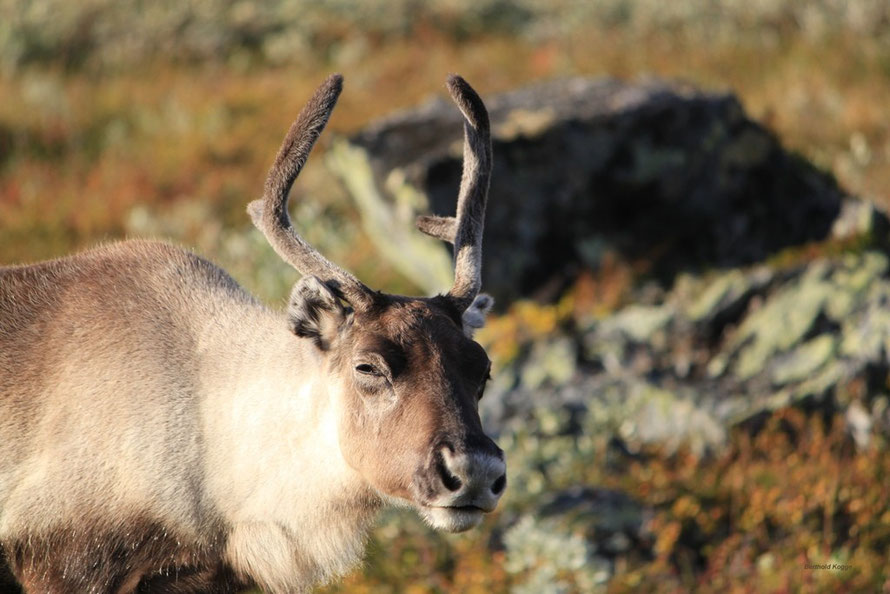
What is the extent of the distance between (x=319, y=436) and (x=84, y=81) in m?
12.8

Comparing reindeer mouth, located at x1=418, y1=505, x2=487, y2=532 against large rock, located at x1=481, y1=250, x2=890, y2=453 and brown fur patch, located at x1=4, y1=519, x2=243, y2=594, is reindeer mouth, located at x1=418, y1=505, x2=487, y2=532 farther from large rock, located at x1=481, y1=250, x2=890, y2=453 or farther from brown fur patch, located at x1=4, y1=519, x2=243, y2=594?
large rock, located at x1=481, y1=250, x2=890, y2=453

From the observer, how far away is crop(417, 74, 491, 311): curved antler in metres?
4.96

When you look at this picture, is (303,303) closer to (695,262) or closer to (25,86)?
(695,262)

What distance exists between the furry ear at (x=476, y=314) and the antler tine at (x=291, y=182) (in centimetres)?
51

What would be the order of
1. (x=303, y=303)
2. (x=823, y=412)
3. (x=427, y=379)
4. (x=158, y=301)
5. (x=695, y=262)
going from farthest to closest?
(x=695, y=262) → (x=823, y=412) → (x=158, y=301) → (x=303, y=303) → (x=427, y=379)

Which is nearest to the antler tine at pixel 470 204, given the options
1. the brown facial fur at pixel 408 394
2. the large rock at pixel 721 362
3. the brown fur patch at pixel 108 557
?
the brown facial fur at pixel 408 394

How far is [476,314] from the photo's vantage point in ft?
16.2

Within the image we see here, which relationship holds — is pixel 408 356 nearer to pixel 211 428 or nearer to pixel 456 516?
pixel 456 516

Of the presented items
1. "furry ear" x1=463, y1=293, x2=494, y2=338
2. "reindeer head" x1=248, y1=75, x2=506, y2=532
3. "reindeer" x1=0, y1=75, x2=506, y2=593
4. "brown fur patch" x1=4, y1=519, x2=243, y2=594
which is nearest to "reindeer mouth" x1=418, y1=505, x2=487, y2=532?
"reindeer head" x1=248, y1=75, x2=506, y2=532

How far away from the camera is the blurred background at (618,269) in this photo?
7.45m

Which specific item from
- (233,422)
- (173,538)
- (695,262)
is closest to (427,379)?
(233,422)

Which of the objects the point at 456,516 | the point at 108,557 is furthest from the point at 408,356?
the point at 108,557

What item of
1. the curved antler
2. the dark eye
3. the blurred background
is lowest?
the blurred background

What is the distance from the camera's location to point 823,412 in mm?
8219
